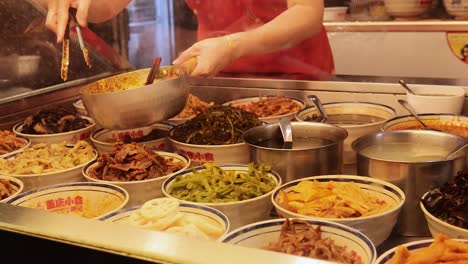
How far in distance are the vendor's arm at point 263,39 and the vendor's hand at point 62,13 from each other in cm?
37

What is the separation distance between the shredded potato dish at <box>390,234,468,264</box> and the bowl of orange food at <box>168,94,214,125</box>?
3.99ft

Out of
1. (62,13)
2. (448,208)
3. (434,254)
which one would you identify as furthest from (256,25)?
(434,254)

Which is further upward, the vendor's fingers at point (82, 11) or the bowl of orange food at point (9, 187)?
the vendor's fingers at point (82, 11)

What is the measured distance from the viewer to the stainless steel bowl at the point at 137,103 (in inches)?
70.9

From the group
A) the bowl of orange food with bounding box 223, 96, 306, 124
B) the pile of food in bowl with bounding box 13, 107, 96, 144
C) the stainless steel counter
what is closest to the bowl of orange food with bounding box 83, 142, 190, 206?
the pile of food in bowl with bounding box 13, 107, 96, 144

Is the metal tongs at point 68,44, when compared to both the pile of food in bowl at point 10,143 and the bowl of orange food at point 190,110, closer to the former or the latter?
the pile of food in bowl at point 10,143

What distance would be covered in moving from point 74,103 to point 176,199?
3.63ft

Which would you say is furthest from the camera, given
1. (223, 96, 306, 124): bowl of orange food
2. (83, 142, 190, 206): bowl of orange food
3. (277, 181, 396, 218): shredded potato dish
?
(223, 96, 306, 124): bowl of orange food

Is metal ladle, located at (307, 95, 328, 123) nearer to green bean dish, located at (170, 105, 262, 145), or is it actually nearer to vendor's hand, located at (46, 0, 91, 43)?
green bean dish, located at (170, 105, 262, 145)

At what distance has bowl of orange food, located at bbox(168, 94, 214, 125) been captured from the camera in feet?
7.34

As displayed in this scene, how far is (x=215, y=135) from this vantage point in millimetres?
1961

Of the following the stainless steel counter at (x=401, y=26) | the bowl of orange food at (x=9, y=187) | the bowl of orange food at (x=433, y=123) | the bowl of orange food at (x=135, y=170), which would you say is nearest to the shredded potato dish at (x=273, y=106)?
the bowl of orange food at (x=433, y=123)

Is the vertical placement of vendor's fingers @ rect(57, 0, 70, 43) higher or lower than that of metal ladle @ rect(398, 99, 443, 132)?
higher

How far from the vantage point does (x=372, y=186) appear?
1.56 meters
